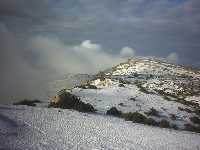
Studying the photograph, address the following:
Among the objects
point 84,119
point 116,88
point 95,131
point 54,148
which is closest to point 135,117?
point 84,119

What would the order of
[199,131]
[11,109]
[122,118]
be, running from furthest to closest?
[199,131] → [122,118] → [11,109]

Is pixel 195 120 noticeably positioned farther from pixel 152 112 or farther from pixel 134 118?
pixel 134 118

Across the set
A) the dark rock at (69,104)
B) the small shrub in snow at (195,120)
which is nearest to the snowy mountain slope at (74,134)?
the dark rock at (69,104)

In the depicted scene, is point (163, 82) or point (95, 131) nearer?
point (95, 131)

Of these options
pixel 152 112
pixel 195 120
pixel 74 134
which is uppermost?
pixel 152 112

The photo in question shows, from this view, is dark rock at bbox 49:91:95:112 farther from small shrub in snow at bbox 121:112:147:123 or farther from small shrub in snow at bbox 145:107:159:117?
small shrub in snow at bbox 145:107:159:117

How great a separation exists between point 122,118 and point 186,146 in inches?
293

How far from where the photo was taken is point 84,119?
69.4 feet

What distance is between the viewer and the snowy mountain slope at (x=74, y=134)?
48.2ft

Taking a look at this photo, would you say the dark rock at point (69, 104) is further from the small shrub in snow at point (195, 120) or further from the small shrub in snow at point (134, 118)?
the small shrub in snow at point (195, 120)

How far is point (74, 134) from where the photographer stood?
17062 millimetres

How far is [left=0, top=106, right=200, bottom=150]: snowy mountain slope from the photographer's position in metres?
14.7

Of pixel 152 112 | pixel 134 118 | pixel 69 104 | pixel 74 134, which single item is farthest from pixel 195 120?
pixel 74 134

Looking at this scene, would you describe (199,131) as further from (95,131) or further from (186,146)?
(95,131)
